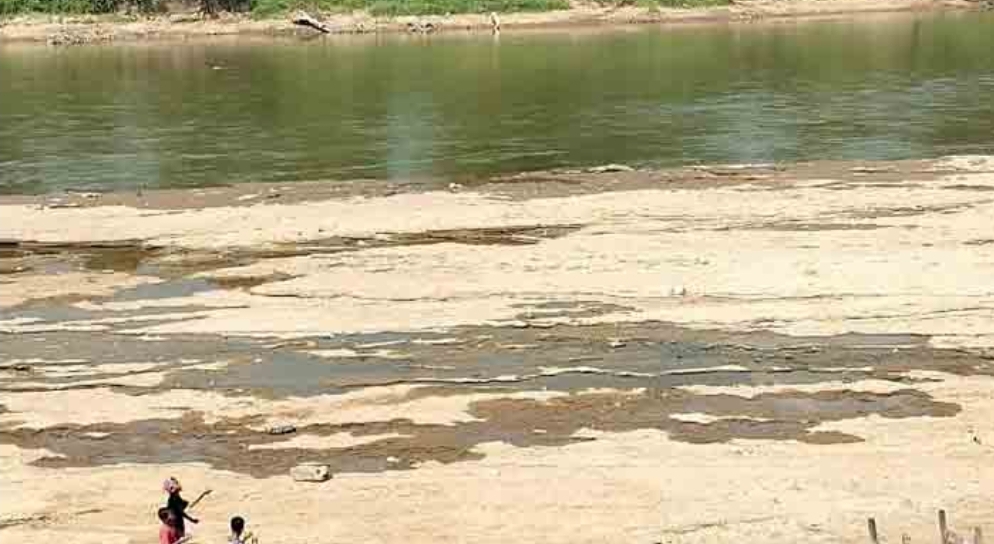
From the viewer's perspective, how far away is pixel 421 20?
251ft

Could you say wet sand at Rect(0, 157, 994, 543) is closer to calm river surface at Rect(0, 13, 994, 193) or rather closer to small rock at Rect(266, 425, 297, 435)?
small rock at Rect(266, 425, 297, 435)

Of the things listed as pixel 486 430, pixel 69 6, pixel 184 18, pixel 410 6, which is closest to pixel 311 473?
pixel 486 430

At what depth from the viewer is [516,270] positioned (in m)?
24.2

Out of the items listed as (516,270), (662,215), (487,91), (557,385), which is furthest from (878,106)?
(557,385)

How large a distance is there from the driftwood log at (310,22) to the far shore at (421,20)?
290 millimetres

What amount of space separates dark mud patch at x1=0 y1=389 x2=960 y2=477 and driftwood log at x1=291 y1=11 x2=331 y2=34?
59.2m

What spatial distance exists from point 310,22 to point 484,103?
2922 cm

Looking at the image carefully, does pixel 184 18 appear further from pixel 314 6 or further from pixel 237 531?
pixel 237 531

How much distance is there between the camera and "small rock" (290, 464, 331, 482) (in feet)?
52.2

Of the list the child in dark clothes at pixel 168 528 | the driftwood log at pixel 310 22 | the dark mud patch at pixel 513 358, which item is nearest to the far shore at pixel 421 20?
the driftwood log at pixel 310 22

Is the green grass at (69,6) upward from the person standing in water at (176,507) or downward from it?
upward

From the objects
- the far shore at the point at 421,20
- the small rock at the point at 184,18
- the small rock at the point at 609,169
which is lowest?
the small rock at the point at 609,169

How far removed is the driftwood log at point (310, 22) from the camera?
75.7 meters

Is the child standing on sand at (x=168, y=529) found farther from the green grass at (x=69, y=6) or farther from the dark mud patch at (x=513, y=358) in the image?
the green grass at (x=69, y=6)
